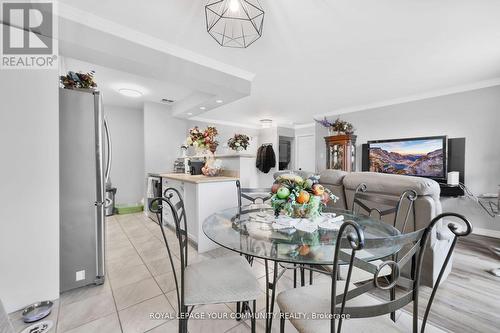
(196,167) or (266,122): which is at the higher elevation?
(266,122)

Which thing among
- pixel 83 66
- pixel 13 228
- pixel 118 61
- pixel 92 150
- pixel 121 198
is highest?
pixel 83 66

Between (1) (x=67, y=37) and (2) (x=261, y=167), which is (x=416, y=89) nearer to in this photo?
(2) (x=261, y=167)

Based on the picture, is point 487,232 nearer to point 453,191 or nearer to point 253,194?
point 453,191

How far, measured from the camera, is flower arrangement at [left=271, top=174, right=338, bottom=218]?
1.39 m

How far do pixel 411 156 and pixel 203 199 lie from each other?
411 centimetres

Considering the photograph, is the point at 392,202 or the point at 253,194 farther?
the point at 253,194

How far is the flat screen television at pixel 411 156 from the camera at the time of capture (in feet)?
12.6

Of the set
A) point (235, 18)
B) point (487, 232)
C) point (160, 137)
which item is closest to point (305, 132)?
point (160, 137)

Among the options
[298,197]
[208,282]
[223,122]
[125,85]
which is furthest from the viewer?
[223,122]

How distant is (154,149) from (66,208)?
Answer: 3.13 meters

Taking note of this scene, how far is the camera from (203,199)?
109 inches

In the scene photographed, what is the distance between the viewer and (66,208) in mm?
1889

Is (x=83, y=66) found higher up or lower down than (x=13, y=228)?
higher up

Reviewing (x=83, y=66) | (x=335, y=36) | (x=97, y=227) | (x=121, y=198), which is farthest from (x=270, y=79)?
(x=121, y=198)
